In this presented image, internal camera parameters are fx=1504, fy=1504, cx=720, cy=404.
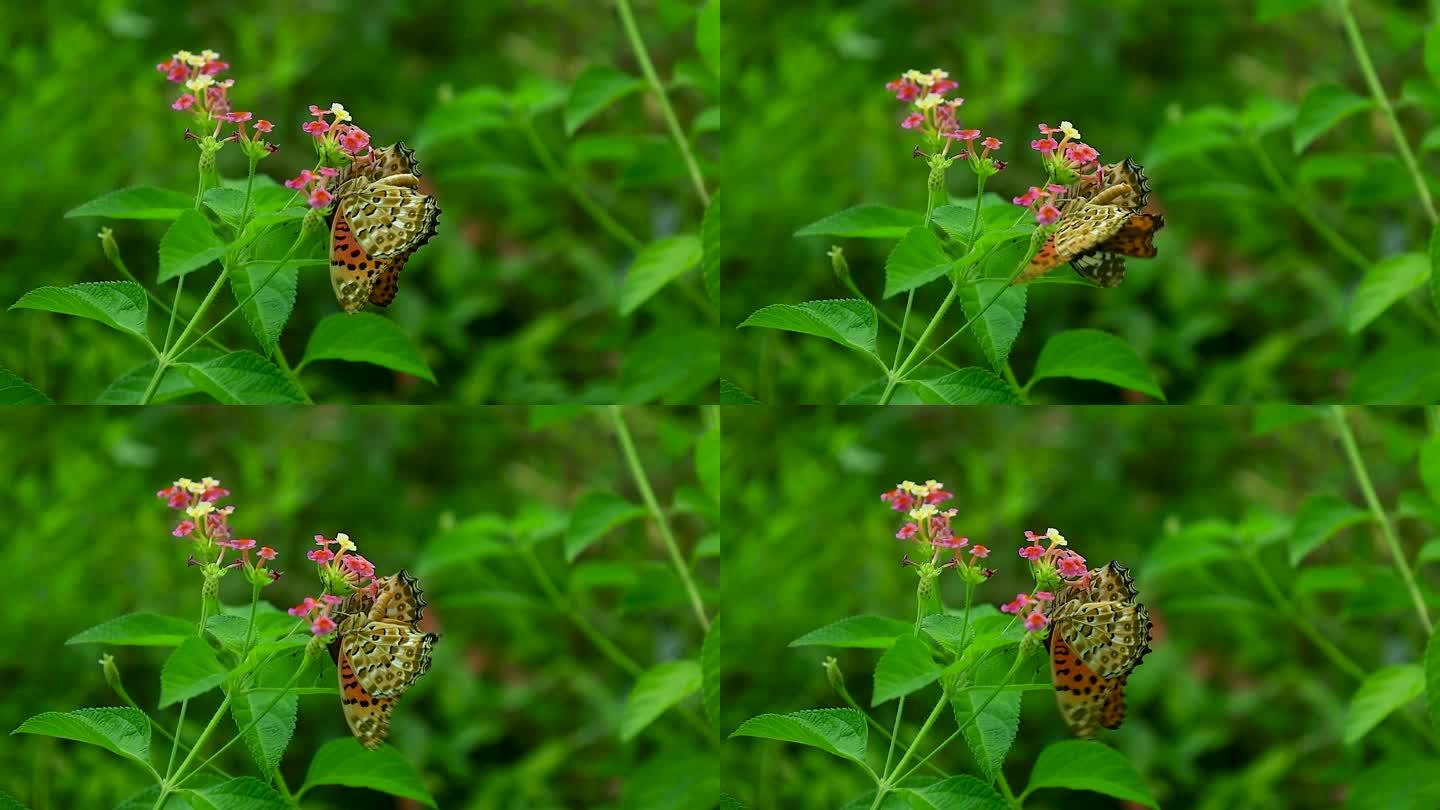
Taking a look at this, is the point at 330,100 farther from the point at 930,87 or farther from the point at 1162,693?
the point at 1162,693

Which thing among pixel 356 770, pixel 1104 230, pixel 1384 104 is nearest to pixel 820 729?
pixel 356 770

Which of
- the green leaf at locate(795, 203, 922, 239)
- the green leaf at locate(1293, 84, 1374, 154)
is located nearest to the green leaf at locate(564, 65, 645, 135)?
the green leaf at locate(795, 203, 922, 239)

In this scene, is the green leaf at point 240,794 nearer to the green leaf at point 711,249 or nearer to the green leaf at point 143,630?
the green leaf at point 143,630

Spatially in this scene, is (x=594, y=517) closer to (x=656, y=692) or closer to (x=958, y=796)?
(x=656, y=692)

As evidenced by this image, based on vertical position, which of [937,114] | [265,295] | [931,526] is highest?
[937,114]

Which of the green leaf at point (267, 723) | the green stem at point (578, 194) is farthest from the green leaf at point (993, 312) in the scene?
the green leaf at point (267, 723)
